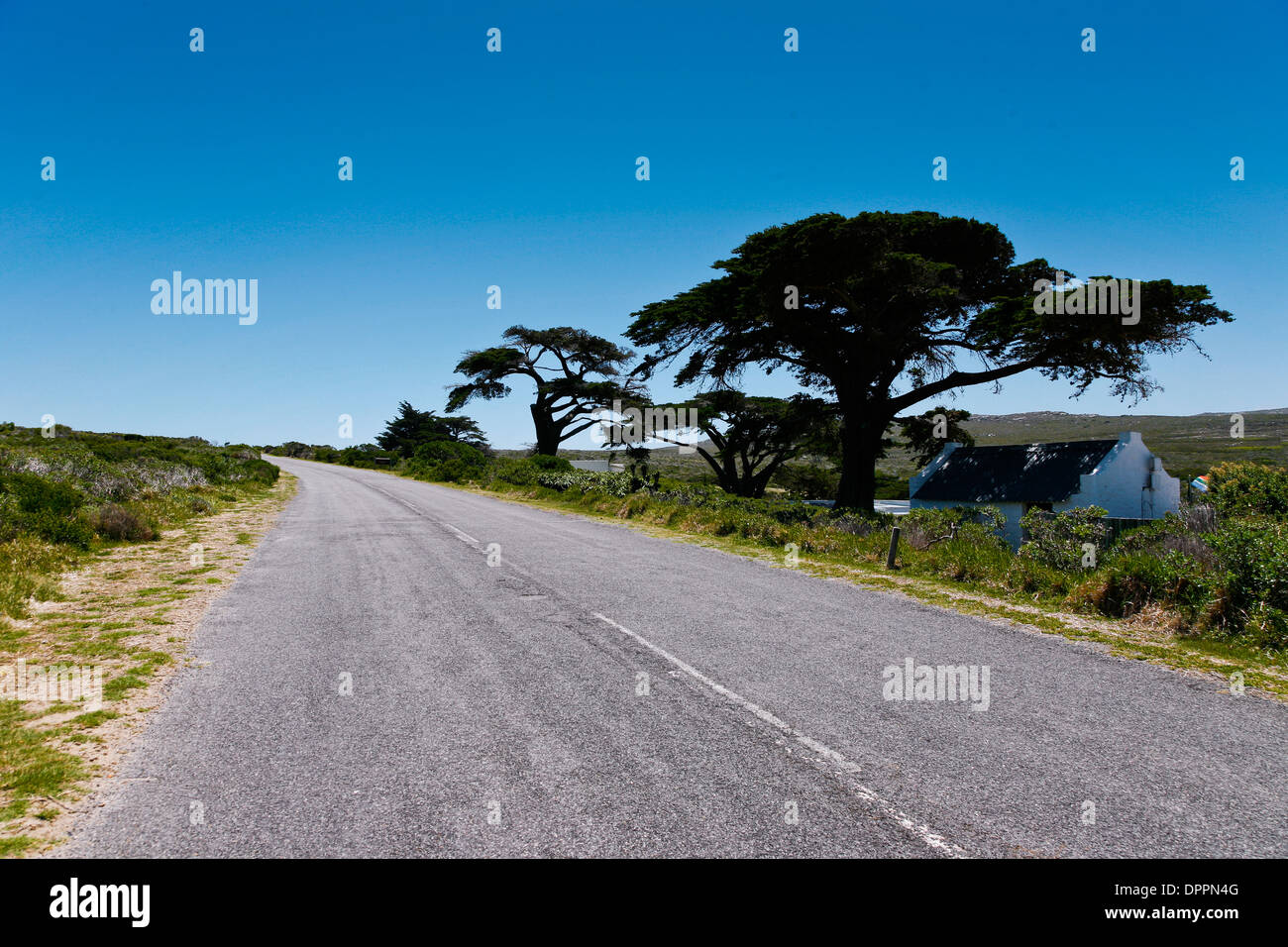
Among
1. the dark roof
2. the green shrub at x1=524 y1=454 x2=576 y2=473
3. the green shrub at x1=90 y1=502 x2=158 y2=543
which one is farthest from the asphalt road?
the green shrub at x1=524 y1=454 x2=576 y2=473

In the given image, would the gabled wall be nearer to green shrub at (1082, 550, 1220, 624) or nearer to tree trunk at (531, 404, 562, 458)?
green shrub at (1082, 550, 1220, 624)

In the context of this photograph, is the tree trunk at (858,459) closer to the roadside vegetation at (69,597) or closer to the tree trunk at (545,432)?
the roadside vegetation at (69,597)

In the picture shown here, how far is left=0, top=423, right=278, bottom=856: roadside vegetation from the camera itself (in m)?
4.31

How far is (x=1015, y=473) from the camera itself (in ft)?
91.7

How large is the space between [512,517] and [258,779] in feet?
60.9

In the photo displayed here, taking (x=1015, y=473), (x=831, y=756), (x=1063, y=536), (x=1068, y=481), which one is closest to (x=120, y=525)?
(x=831, y=756)

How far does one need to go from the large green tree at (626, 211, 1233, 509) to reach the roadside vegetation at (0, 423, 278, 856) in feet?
61.5

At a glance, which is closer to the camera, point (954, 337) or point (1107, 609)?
point (1107, 609)
